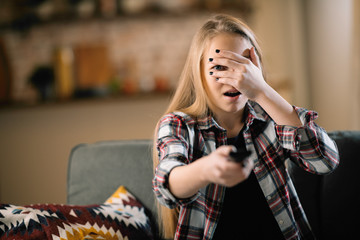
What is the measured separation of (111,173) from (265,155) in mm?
683

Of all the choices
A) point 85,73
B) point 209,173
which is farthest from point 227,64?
point 85,73

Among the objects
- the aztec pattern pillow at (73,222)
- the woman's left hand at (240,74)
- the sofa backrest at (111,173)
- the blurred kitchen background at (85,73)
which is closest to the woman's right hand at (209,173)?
the woman's left hand at (240,74)

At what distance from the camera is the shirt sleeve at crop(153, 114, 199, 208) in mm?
870

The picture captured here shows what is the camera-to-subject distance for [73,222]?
1145 millimetres

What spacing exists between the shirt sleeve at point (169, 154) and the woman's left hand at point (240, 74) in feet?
0.64

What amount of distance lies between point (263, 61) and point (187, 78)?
28 centimetres

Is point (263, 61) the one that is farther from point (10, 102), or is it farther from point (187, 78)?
point (10, 102)

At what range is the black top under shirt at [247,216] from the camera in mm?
1120

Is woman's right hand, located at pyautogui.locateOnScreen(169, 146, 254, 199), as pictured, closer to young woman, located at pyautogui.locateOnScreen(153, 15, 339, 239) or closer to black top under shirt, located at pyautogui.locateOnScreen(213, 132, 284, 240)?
young woman, located at pyautogui.locateOnScreen(153, 15, 339, 239)

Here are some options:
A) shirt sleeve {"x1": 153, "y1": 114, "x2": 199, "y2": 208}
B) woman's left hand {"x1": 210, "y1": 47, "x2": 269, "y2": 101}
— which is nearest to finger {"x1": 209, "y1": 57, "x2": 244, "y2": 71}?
woman's left hand {"x1": 210, "y1": 47, "x2": 269, "y2": 101}

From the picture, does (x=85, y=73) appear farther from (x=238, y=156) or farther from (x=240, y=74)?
(x=238, y=156)

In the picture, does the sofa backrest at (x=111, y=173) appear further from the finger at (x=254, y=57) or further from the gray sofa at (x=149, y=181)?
the finger at (x=254, y=57)

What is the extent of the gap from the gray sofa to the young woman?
252 mm

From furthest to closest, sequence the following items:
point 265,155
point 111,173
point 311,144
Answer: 1. point 111,173
2. point 265,155
3. point 311,144
